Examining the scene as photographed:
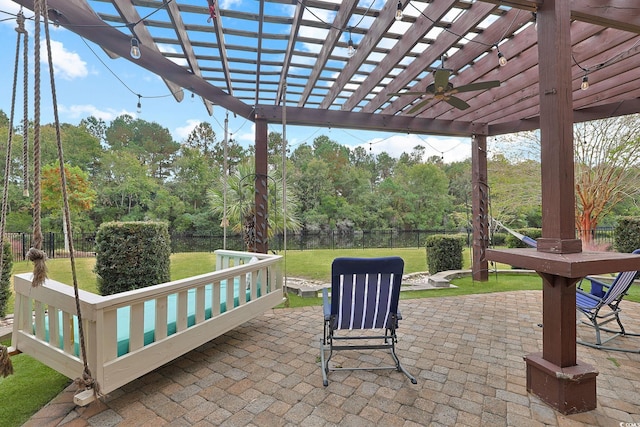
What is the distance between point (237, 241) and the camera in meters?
11.2

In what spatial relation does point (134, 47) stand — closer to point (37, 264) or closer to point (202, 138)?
point (37, 264)

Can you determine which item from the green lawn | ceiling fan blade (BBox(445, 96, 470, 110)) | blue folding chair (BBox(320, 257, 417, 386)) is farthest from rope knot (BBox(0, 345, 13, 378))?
ceiling fan blade (BBox(445, 96, 470, 110))

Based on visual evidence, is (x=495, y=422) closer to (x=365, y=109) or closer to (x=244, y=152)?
(x=365, y=109)

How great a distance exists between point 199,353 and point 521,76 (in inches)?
186

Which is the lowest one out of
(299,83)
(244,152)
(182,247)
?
(182,247)

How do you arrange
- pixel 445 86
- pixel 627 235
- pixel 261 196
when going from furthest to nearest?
1. pixel 627 235
2. pixel 261 196
3. pixel 445 86

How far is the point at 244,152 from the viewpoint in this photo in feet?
68.9

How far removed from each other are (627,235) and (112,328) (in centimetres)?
837

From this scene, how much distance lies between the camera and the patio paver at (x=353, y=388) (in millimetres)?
1699

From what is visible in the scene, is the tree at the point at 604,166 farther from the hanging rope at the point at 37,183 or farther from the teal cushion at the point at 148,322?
the hanging rope at the point at 37,183

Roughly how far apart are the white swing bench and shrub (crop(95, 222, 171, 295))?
6.15 ft

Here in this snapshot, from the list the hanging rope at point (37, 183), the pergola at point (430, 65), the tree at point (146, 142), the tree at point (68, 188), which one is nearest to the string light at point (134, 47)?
the pergola at point (430, 65)

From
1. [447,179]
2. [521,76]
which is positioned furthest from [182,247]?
[447,179]

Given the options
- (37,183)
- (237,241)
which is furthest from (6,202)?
(237,241)
